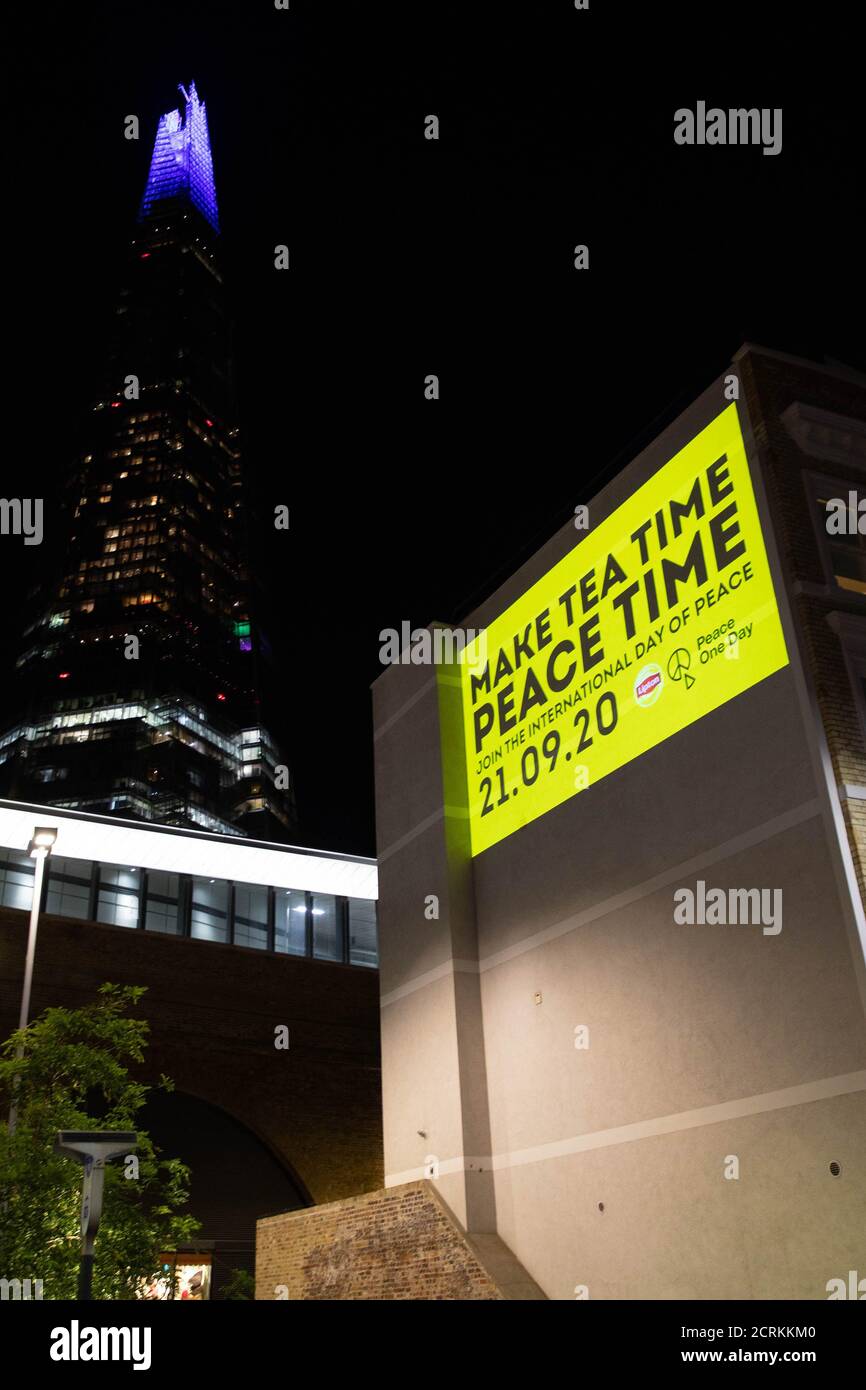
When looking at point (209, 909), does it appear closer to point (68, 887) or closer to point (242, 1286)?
point (68, 887)

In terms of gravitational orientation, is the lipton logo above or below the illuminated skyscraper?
below

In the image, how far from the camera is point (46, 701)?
400 feet

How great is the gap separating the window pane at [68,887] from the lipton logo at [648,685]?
1586cm

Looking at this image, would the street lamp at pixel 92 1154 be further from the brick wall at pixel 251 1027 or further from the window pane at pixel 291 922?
the window pane at pixel 291 922

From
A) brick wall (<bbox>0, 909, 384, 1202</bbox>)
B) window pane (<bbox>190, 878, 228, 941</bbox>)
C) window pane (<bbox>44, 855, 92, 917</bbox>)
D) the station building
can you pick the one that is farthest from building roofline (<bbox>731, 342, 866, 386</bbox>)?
window pane (<bbox>44, 855, 92, 917</bbox>)

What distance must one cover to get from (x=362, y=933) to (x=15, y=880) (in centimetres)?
946

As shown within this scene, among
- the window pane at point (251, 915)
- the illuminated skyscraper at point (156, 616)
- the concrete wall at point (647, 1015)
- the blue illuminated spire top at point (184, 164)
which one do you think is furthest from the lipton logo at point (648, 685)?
the blue illuminated spire top at point (184, 164)

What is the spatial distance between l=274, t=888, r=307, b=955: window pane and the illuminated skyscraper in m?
78.9

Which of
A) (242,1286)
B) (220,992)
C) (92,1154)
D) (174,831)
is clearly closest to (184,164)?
(174,831)

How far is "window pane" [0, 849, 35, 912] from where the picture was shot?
25.1 m

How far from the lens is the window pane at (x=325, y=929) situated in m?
29.4

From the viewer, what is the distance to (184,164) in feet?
615

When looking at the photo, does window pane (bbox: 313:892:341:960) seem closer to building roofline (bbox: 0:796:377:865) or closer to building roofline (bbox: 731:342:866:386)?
building roofline (bbox: 0:796:377:865)

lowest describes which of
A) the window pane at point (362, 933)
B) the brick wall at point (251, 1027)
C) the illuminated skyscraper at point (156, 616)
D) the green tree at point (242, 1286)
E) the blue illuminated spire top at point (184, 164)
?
the green tree at point (242, 1286)
